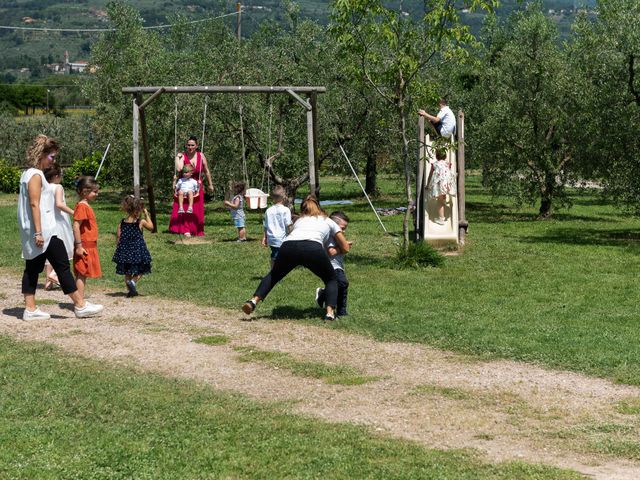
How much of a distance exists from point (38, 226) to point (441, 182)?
10117 mm

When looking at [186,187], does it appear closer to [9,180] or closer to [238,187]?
[238,187]

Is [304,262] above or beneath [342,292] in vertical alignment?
above

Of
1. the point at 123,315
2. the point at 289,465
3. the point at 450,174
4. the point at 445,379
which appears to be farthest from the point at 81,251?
the point at 450,174

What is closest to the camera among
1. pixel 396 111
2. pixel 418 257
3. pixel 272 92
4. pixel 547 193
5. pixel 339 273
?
pixel 339 273

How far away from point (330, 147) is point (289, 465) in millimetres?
23268

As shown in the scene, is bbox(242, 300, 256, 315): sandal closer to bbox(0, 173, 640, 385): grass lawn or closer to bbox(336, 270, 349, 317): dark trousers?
bbox(0, 173, 640, 385): grass lawn

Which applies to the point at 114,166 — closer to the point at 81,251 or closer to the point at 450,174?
the point at 450,174

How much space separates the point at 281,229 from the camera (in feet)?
47.9

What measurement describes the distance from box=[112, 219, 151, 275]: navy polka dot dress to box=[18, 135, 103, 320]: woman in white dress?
1833mm

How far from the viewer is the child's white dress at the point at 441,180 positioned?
20.0 metres

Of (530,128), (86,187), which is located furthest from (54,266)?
(530,128)

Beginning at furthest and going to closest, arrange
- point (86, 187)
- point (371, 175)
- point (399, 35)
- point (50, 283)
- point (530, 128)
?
point (371, 175)
point (530, 128)
point (399, 35)
point (50, 283)
point (86, 187)

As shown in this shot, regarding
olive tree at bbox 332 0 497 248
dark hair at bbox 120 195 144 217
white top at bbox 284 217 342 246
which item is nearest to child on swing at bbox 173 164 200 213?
olive tree at bbox 332 0 497 248

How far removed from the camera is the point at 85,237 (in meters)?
13.0
